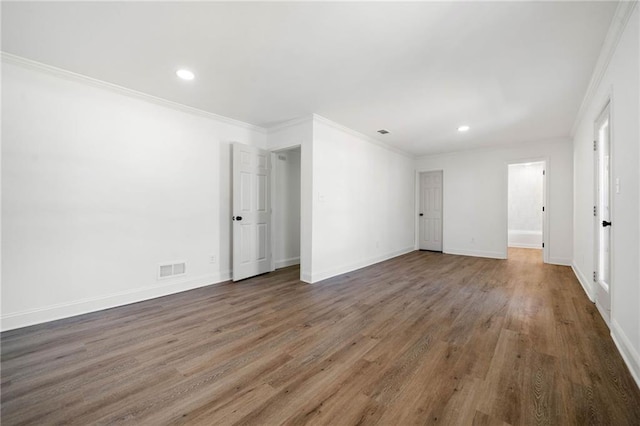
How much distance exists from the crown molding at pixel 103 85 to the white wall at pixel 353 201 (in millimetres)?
1601

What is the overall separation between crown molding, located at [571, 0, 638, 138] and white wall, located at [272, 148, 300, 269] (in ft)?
13.2

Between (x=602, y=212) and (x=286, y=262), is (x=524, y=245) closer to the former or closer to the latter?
(x=602, y=212)

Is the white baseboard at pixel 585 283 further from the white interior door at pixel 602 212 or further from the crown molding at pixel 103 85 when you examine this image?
the crown molding at pixel 103 85

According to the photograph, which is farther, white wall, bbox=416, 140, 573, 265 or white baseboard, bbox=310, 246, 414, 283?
white wall, bbox=416, 140, 573, 265

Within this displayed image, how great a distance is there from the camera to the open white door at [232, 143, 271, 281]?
416 cm

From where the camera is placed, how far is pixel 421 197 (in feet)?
24.2

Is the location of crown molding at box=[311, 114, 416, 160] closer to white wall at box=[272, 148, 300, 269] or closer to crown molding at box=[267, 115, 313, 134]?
crown molding at box=[267, 115, 313, 134]

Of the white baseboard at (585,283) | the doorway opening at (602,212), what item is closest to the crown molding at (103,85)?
the doorway opening at (602,212)

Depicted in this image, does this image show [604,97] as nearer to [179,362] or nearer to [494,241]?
[494,241]

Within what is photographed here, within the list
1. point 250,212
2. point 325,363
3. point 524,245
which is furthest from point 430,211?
point 325,363

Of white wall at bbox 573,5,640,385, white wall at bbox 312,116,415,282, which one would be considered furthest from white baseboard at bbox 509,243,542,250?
white wall at bbox 573,5,640,385

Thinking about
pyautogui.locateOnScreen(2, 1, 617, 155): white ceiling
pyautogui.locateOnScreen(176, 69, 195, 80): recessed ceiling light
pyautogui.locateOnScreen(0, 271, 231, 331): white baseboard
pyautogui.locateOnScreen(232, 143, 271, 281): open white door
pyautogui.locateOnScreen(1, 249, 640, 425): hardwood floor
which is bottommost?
pyautogui.locateOnScreen(1, 249, 640, 425): hardwood floor

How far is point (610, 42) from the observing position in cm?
221

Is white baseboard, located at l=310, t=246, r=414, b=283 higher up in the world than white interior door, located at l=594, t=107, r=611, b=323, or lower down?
lower down
